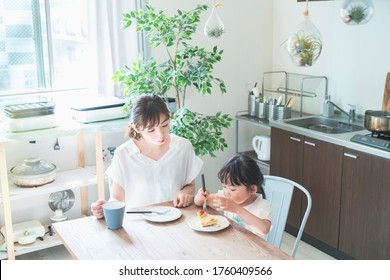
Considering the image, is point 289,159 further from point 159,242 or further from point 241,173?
point 159,242

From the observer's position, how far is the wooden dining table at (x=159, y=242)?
1732 mm

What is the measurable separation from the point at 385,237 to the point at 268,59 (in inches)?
70.9

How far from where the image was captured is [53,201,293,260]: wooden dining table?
5.68 feet

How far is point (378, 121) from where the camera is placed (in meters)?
2.93

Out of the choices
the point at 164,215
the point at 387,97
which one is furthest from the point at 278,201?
the point at 387,97

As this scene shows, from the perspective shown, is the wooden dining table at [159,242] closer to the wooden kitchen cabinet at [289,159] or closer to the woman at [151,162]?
the woman at [151,162]

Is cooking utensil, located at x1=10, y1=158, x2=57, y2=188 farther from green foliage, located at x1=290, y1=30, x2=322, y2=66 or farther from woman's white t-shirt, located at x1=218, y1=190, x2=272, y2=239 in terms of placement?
green foliage, located at x1=290, y1=30, x2=322, y2=66

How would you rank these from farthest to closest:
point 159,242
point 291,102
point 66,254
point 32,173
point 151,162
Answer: point 291,102
point 66,254
point 32,173
point 151,162
point 159,242

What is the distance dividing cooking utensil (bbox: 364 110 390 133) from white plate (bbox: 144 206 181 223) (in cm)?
144

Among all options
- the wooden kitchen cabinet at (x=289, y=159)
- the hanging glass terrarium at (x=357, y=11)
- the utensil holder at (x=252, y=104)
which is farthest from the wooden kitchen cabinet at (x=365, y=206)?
the utensil holder at (x=252, y=104)

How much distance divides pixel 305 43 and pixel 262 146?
131cm

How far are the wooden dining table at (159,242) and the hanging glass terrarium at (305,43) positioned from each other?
1.06 m
